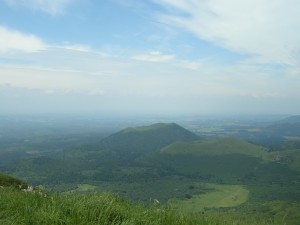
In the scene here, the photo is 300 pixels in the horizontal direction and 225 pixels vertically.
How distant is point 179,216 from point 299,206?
171859 mm

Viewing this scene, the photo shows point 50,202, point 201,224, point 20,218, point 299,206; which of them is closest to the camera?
point 20,218

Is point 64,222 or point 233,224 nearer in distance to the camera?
point 64,222

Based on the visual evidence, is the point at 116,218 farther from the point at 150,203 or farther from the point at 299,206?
the point at 299,206

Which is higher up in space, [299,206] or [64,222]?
[64,222]

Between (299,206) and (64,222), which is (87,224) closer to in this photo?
(64,222)

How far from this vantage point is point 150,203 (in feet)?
33.1

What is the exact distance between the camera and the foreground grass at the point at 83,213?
26.6 ft

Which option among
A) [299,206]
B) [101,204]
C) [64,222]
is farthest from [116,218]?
[299,206]

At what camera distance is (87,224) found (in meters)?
7.82

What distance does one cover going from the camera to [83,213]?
8320 millimetres

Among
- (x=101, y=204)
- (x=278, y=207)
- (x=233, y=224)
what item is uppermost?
(x=101, y=204)

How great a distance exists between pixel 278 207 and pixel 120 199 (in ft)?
564

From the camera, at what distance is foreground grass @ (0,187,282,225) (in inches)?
319

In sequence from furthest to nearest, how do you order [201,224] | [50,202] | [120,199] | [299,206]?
[299,206] → [120,199] → [50,202] → [201,224]
